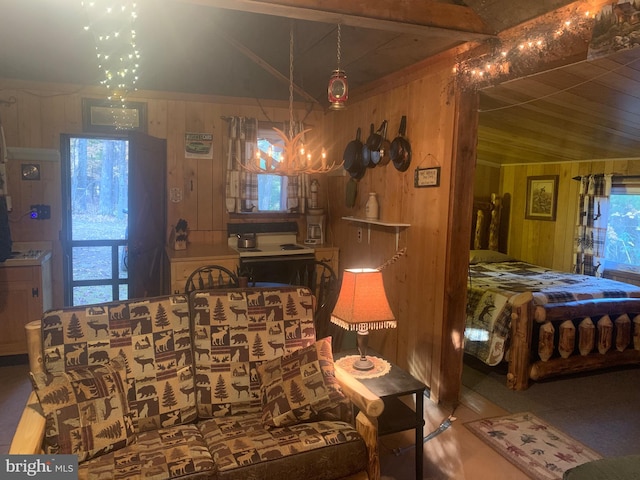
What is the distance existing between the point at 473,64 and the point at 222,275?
8.86 feet

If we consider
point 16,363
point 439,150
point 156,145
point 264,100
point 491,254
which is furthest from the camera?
point 491,254

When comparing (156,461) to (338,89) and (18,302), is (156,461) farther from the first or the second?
(18,302)

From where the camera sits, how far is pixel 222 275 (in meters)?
4.36

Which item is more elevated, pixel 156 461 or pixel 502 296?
pixel 502 296

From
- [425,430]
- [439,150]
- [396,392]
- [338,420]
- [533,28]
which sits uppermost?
[533,28]

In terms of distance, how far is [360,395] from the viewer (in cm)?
212

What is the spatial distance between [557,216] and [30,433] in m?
5.72

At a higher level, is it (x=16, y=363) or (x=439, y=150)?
(x=439, y=150)

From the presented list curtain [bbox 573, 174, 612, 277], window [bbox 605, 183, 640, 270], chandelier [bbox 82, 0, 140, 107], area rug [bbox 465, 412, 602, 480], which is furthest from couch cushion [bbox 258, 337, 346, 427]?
window [bbox 605, 183, 640, 270]

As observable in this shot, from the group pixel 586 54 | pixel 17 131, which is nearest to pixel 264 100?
pixel 17 131

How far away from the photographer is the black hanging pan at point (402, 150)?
361 centimetres

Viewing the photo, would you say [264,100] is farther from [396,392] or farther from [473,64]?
[396,392]

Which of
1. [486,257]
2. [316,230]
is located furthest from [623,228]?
[316,230]

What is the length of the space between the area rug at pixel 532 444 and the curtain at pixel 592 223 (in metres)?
2.79
